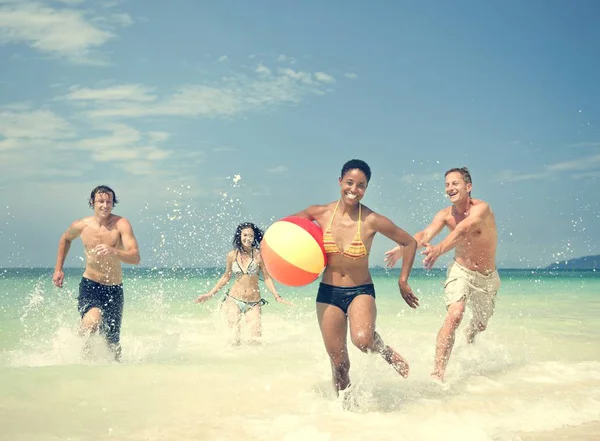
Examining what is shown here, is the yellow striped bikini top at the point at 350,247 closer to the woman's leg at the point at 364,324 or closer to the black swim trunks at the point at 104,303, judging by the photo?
the woman's leg at the point at 364,324

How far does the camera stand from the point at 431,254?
21.2 feet

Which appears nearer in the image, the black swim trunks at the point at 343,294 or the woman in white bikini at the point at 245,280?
the black swim trunks at the point at 343,294

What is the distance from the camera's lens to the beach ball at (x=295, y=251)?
554 cm

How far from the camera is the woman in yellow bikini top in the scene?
5.55 metres

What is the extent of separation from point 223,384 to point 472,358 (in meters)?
3.45

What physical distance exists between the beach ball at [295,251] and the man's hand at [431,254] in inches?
52.8

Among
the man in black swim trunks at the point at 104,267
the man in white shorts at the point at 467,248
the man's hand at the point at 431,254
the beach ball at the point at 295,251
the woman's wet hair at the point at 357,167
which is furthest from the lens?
the man in black swim trunks at the point at 104,267

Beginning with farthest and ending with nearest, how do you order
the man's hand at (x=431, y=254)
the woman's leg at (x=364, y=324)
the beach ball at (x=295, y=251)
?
the man's hand at (x=431, y=254) → the beach ball at (x=295, y=251) → the woman's leg at (x=364, y=324)

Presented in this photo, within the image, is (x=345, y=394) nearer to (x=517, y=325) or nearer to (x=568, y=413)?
(x=568, y=413)

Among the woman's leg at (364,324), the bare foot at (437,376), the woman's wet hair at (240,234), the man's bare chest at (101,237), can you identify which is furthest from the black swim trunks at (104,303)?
the bare foot at (437,376)

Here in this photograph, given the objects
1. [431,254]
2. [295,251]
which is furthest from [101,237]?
[431,254]

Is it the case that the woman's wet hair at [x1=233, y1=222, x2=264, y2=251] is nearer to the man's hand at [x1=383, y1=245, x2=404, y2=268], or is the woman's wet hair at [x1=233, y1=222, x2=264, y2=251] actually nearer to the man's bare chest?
the man's bare chest

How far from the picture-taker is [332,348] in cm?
554

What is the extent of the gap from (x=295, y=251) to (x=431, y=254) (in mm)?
1724
